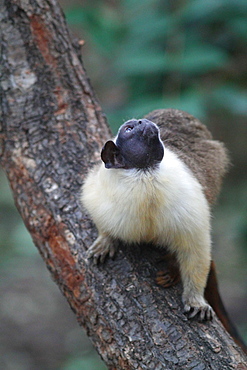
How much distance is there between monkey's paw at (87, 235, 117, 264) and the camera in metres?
2.91

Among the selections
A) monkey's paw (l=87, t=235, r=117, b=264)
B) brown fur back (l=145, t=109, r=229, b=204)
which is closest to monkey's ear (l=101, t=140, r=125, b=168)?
monkey's paw (l=87, t=235, r=117, b=264)

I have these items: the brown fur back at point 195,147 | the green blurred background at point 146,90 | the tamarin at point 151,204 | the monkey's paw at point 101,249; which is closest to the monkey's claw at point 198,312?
the tamarin at point 151,204

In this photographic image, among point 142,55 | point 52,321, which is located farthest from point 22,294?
point 142,55

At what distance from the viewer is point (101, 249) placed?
2910 millimetres

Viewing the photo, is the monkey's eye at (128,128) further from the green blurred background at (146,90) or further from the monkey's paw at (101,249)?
the green blurred background at (146,90)

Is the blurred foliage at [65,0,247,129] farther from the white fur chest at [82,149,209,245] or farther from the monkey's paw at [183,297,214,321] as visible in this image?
the monkey's paw at [183,297,214,321]

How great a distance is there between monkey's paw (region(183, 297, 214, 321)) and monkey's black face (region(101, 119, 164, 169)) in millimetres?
A: 844

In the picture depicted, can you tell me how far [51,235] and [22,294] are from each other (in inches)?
152

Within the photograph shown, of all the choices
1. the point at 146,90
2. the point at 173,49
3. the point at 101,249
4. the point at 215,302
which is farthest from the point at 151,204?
the point at 173,49

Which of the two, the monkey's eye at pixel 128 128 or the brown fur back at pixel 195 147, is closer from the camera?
the monkey's eye at pixel 128 128

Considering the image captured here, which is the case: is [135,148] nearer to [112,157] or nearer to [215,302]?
[112,157]

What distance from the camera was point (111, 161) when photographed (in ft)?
8.85

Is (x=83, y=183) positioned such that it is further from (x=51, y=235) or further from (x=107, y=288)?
(x=107, y=288)

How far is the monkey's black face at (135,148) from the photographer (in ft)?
8.66
